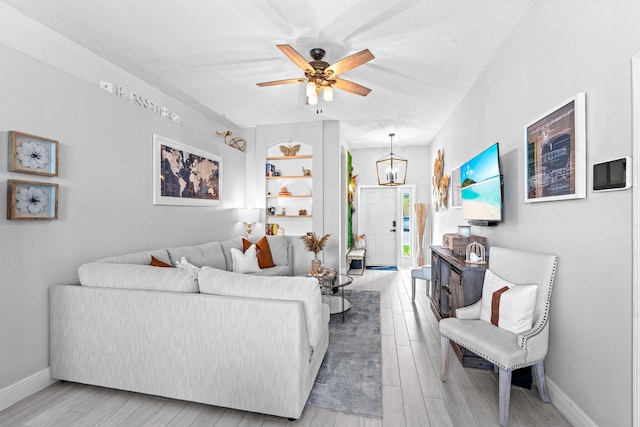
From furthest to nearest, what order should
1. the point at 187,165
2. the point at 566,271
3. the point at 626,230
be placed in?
1. the point at 187,165
2. the point at 566,271
3. the point at 626,230

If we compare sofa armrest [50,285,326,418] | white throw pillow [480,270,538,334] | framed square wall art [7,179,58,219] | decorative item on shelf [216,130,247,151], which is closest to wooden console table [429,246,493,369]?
white throw pillow [480,270,538,334]

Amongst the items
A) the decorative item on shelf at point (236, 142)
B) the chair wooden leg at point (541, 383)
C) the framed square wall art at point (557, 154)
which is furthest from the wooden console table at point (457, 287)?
the decorative item on shelf at point (236, 142)

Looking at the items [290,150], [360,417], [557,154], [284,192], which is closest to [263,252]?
[284,192]

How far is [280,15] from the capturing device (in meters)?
2.33

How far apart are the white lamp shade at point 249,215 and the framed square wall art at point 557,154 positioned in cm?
388

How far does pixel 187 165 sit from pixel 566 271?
3935 millimetres

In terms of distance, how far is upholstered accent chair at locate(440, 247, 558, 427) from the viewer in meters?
1.76

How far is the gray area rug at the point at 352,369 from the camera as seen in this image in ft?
6.48

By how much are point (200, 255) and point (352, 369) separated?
2.22 m

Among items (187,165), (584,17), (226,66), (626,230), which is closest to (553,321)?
(626,230)

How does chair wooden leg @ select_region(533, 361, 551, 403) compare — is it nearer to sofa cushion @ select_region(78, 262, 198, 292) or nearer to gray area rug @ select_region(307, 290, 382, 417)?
gray area rug @ select_region(307, 290, 382, 417)

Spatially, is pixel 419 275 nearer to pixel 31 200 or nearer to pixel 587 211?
pixel 587 211

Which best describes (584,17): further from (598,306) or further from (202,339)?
(202,339)

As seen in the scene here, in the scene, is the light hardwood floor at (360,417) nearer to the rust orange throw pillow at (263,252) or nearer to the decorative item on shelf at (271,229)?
the rust orange throw pillow at (263,252)
